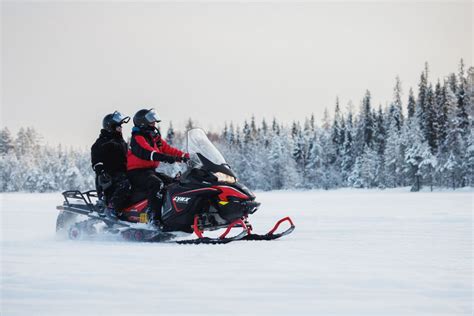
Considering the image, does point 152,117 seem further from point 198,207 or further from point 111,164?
point 198,207

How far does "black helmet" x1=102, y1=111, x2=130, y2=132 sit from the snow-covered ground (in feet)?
6.24

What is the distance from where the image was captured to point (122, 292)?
5066mm

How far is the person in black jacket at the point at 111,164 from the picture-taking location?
9.78 m

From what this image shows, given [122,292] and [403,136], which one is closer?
[122,292]

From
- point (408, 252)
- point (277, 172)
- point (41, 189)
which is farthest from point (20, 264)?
point (41, 189)

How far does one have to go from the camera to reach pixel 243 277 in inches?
228

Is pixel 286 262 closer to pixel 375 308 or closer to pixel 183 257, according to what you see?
pixel 183 257

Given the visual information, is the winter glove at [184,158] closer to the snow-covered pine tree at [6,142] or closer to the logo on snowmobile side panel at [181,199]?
the logo on snowmobile side panel at [181,199]

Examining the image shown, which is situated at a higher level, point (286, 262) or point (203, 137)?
point (203, 137)

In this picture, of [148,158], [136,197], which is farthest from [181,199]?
[136,197]

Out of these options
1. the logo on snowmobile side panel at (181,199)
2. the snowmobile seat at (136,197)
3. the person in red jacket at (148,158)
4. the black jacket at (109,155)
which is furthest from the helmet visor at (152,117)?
the logo on snowmobile side panel at (181,199)

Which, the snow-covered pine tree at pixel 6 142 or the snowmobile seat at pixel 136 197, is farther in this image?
the snow-covered pine tree at pixel 6 142

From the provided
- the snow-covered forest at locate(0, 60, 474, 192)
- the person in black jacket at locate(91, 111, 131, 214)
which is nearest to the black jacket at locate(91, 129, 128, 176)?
the person in black jacket at locate(91, 111, 131, 214)

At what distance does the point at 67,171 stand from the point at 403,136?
163 ft
